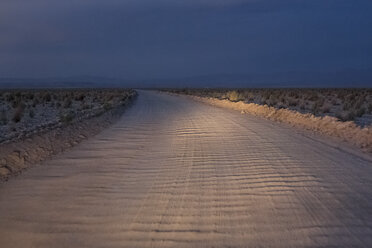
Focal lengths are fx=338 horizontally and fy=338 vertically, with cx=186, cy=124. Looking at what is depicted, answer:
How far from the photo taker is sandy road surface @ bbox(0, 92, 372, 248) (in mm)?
3990

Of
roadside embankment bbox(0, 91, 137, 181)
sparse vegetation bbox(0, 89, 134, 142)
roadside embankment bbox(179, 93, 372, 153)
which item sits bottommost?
sparse vegetation bbox(0, 89, 134, 142)

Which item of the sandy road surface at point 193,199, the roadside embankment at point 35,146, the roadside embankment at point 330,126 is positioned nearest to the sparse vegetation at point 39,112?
the roadside embankment at point 35,146

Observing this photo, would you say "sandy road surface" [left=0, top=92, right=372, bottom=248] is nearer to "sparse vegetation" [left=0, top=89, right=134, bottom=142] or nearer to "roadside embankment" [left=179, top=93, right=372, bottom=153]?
"roadside embankment" [left=179, top=93, right=372, bottom=153]

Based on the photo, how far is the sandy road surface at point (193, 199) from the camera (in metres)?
3.99

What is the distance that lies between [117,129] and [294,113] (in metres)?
8.22

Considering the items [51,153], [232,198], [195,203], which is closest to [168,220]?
[195,203]

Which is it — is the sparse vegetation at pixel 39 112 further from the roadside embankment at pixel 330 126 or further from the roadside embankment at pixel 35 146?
the roadside embankment at pixel 330 126

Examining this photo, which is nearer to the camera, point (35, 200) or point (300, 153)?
point (35, 200)

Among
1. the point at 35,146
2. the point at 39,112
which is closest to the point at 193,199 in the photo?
the point at 35,146

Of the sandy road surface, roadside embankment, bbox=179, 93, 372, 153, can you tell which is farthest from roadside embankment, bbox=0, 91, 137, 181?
roadside embankment, bbox=179, 93, 372, 153

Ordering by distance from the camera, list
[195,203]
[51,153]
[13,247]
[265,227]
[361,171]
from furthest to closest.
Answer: [51,153]
[361,171]
[195,203]
[265,227]
[13,247]

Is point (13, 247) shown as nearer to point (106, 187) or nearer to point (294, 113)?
point (106, 187)

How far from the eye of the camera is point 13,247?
3842 mm

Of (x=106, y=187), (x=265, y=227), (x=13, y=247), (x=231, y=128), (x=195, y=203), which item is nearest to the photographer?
(x=13, y=247)
